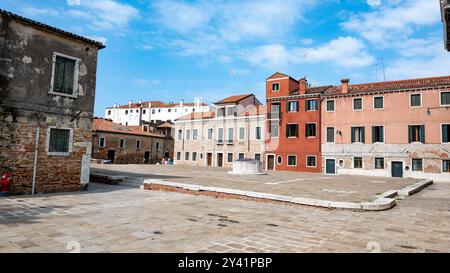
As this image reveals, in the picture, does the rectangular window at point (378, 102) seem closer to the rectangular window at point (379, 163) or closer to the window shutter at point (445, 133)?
the rectangular window at point (379, 163)

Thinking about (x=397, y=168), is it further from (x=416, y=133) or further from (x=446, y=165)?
(x=446, y=165)

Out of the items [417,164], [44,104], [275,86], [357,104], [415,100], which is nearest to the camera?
[44,104]

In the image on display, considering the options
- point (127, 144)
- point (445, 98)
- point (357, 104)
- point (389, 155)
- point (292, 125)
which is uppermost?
point (357, 104)

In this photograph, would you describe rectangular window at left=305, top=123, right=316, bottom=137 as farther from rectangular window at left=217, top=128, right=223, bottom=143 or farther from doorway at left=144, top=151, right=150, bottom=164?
doorway at left=144, top=151, right=150, bottom=164

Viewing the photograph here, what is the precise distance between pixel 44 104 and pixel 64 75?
1576mm

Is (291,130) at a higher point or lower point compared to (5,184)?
higher

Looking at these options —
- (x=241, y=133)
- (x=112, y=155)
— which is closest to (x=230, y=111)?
(x=241, y=133)

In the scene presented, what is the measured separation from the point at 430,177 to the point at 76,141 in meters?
28.9

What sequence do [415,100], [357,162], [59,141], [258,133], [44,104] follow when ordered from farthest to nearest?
[258,133] < [357,162] < [415,100] < [59,141] < [44,104]

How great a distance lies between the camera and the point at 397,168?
93.4 ft

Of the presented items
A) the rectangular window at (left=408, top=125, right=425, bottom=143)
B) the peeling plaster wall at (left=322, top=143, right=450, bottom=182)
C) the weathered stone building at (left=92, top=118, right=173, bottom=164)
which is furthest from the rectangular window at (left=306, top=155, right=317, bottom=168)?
the weathered stone building at (left=92, top=118, right=173, bottom=164)

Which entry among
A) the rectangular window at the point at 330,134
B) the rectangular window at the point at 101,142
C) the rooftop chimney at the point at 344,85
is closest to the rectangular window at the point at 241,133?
the rectangular window at the point at 330,134

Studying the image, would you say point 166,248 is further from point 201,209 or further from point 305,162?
point 305,162

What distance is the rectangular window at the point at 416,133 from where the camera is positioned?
27.4 metres
